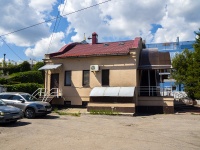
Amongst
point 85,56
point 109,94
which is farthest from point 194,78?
point 85,56

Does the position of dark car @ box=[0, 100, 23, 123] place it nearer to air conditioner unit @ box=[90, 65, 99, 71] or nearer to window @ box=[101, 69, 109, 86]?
air conditioner unit @ box=[90, 65, 99, 71]

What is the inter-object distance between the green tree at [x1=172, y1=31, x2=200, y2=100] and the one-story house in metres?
2.90

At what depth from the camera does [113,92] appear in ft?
62.8

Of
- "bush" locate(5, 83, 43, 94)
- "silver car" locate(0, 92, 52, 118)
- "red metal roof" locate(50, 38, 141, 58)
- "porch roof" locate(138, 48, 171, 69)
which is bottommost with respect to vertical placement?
"silver car" locate(0, 92, 52, 118)

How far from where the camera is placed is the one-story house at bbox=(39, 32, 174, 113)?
19078mm

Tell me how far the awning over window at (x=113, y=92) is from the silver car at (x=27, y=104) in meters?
4.73

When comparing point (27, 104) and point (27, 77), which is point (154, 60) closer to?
point (27, 104)

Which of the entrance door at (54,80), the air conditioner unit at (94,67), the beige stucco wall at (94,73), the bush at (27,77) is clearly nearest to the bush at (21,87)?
the beige stucco wall at (94,73)

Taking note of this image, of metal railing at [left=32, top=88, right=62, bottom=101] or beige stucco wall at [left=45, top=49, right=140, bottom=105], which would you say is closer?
beige stucco wall at [left=45, top=49, right=140, bottom=105]

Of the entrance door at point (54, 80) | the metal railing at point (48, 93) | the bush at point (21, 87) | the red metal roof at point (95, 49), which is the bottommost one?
the metal railing at point (48, 93)

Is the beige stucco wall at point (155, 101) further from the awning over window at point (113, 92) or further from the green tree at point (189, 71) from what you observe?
the green tree at point (189, 71)

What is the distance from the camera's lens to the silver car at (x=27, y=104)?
15.3 meters

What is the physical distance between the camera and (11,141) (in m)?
8.33

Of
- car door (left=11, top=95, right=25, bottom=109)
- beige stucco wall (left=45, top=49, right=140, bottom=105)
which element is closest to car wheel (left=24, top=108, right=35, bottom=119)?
car door (left=11, top=95, right=25, bottom=109)
